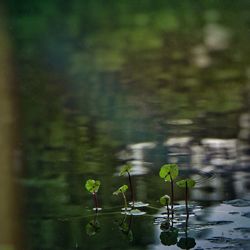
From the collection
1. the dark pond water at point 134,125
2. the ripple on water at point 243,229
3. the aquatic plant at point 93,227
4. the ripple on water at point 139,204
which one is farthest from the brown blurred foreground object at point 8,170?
the ripple on water at point 243,229

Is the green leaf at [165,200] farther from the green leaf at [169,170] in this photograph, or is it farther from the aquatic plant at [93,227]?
the aquatic plant at [93,227]

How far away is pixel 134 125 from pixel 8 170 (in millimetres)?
769

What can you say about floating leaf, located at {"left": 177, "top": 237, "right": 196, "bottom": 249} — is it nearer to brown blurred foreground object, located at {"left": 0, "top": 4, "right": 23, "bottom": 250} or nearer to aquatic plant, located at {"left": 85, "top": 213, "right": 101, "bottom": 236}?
aquatic plant, located at {"left": 85, "top": 213, "right": 101, "bottom": 236}

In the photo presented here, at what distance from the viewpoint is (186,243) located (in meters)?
1.63

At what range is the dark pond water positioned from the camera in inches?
70.5

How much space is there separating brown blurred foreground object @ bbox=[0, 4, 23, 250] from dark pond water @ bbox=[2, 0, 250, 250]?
0.04 m

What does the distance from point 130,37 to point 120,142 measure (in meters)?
2.81

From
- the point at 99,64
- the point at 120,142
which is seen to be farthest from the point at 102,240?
the point at 99,64

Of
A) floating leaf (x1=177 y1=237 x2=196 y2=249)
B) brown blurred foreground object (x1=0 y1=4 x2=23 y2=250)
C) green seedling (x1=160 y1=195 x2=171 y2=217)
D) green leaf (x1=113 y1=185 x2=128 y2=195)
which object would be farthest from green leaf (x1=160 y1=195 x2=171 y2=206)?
brown blurred foreground object (x1=0 y1=4 x2=23 y2=250)

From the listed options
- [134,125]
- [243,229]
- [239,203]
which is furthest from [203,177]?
[134,125]

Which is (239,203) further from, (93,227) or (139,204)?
(93,227)

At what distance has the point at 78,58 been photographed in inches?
182

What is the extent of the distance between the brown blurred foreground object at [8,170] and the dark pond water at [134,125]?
4cm

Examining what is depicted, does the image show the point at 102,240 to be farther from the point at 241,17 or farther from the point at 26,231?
the point at 241,17
